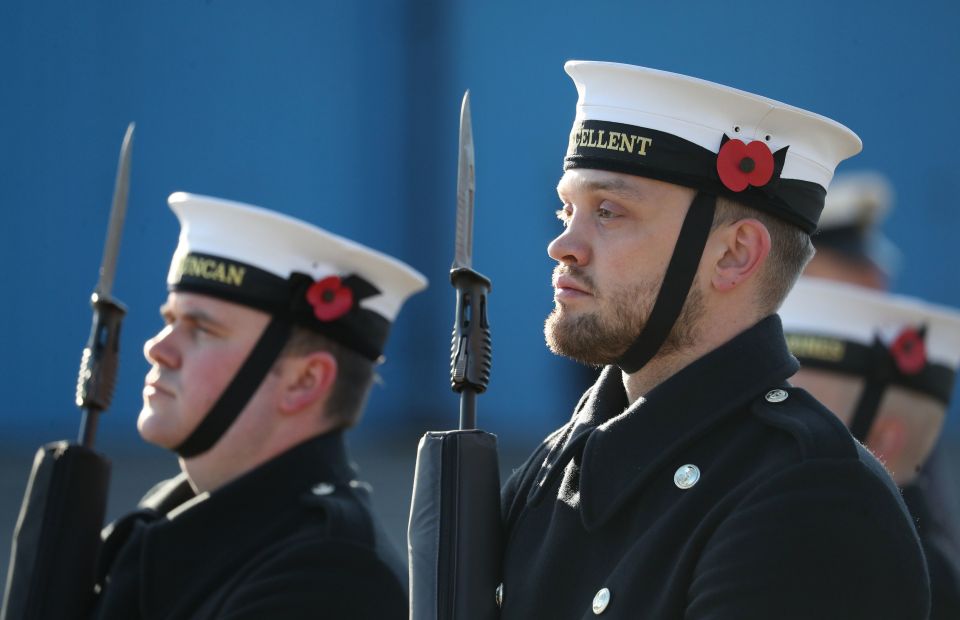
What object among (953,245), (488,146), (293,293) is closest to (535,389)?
(488,146)

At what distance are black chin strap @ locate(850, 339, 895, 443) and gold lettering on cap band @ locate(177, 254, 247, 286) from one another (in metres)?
1.83

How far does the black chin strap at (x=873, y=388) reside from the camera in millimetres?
4539

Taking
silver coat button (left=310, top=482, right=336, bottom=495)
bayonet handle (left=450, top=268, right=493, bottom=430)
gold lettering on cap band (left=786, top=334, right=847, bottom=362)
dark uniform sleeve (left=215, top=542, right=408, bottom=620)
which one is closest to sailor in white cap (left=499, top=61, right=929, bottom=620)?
bayonet handle (left=450, top=268, right=493, bottom=430)

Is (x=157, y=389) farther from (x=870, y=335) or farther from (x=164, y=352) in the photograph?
(x=870, y=335)

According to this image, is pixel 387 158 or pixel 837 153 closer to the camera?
pixel 837 153

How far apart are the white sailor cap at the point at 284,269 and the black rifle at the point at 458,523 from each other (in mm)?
1247

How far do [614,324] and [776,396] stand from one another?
30cm

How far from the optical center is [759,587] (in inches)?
88.3

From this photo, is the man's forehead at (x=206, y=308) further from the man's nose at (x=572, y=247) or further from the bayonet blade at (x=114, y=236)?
the man's nose at (x=572, y=247)

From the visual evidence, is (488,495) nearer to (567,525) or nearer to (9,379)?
(567,525)

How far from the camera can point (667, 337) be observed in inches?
106

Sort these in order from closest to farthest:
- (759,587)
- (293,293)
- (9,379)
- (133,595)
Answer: (759,587) → (133,595) → (293,293) → (9,379)

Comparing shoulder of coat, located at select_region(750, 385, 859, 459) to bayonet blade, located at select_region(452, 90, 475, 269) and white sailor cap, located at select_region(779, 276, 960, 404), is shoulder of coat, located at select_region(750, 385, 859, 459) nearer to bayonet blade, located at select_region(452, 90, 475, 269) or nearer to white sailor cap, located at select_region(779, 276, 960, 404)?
bayonet blade, located at select_region(452, 90, 475, 269)

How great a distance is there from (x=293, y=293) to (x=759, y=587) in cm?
209
